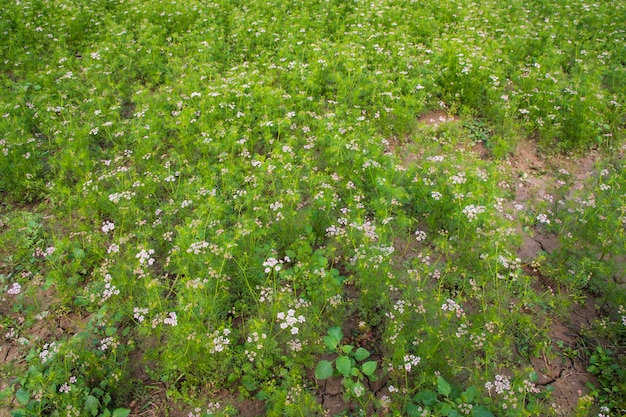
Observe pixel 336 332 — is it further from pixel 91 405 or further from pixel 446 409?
pixel 91 405

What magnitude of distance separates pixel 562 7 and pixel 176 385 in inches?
473

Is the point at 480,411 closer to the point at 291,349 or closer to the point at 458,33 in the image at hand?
the point at 291,349

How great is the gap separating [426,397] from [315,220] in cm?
256

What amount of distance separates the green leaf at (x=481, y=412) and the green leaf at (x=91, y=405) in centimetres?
347

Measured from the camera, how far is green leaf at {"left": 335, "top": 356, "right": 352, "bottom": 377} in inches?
161

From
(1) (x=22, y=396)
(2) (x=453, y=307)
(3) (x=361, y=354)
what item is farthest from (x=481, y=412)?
(1) (x=22, y=396)

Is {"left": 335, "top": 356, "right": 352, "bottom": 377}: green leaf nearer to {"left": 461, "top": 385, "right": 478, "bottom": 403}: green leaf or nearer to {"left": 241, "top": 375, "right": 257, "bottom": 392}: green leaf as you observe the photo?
{"left": 241, "top": 375, "right": 257, "bottom": 392}: green leaf

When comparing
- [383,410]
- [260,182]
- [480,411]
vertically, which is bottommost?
[383,410]

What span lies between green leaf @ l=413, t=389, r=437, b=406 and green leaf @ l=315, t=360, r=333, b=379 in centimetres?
82

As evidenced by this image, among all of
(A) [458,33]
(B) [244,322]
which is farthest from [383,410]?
(A) [458,33]

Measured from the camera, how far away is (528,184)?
6.70 metres

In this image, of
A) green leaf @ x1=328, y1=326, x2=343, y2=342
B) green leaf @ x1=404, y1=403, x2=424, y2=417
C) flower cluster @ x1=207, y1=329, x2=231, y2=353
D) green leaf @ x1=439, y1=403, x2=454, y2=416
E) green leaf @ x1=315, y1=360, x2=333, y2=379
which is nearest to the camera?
green leaf @ x1=439, y1=403, x2=454, y2=416

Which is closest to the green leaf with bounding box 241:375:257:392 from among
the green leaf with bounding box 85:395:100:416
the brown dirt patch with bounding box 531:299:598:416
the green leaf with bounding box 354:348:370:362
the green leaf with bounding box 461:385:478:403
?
the green leaf with bounding box 354:348:370:362

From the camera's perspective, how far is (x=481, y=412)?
3.75 m
